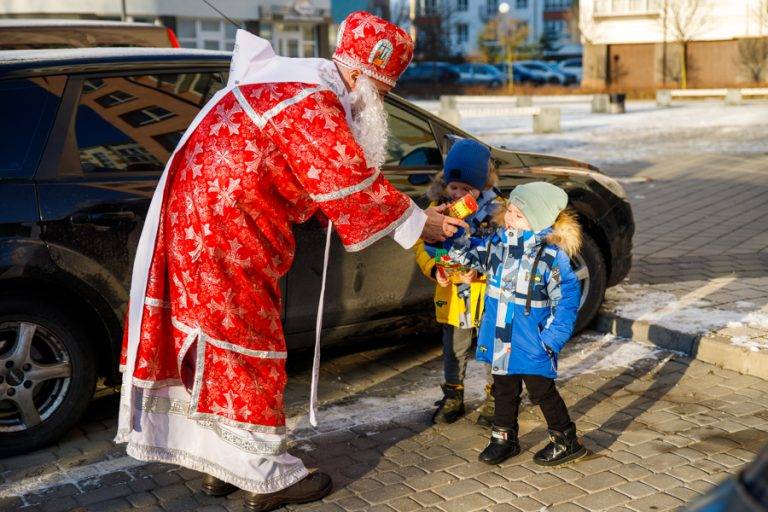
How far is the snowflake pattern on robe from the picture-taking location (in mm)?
3676

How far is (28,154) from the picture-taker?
14.9 ft

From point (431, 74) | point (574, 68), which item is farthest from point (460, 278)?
point (574, 68)

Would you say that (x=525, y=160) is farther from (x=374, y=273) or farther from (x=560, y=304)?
(x=560, y=304)

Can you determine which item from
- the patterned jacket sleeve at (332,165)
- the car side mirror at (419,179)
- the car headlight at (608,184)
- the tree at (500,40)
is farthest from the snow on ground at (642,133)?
the tree at (500,40)

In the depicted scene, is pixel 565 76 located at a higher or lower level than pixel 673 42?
lower

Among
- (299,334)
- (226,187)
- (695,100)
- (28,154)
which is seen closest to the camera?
(226,187)

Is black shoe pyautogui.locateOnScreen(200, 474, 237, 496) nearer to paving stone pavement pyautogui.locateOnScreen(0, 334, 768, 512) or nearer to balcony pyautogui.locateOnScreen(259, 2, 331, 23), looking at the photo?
paving stone pavement pyautogui.locateOnScreen(0, 334, 768, 512)

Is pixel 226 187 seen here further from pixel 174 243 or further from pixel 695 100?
pixel 695 100

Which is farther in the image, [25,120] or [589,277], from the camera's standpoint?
[589,277]

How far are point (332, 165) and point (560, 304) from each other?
45.5 inches

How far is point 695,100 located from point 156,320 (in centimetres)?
2986

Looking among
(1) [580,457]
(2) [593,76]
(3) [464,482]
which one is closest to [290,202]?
(3) [464,482]

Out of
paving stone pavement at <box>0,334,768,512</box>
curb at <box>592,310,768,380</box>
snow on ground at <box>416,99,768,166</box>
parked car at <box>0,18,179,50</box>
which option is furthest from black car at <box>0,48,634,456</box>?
snow on ground at <box>416,99,768,166</box>

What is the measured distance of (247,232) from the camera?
3738 millimetres
